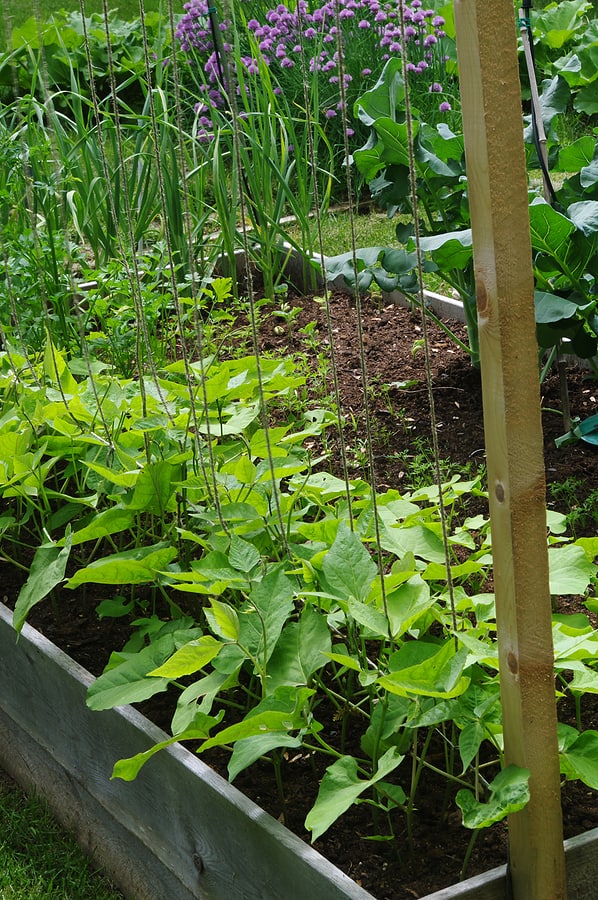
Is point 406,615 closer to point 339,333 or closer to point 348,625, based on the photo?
point 348,625

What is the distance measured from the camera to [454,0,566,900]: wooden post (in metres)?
→ 1.28

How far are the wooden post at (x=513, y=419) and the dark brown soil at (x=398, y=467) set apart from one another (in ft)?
0.75

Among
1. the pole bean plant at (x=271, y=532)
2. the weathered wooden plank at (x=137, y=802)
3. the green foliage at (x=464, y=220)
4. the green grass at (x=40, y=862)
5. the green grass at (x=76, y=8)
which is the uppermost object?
the green grass at (x=76, y=8)

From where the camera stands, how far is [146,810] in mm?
2012

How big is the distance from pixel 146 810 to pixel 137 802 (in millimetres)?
29

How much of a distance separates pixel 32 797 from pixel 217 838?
85 cm

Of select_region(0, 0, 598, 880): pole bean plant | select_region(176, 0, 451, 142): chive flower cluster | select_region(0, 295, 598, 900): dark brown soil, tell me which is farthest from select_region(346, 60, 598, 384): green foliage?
select_region(176, 0, 451, 142): chive flower cluster

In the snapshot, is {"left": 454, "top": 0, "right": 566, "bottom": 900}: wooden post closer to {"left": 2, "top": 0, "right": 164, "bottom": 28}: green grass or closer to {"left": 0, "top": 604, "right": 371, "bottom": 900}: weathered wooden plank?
{"left": 0, "top": 604, "right": 371, "bottom": 900}: weathered wooden plank

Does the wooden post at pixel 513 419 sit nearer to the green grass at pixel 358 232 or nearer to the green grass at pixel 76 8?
the green grass at pixel 358 232

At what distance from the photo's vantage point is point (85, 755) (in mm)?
2219

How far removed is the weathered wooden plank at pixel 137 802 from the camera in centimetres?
167

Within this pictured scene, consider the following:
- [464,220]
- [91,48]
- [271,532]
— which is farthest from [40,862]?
[91,48]

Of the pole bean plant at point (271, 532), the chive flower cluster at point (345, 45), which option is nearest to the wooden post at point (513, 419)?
the pole bean plant at point (271, 532)

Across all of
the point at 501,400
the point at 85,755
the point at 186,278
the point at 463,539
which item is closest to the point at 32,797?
the point at 85,755
